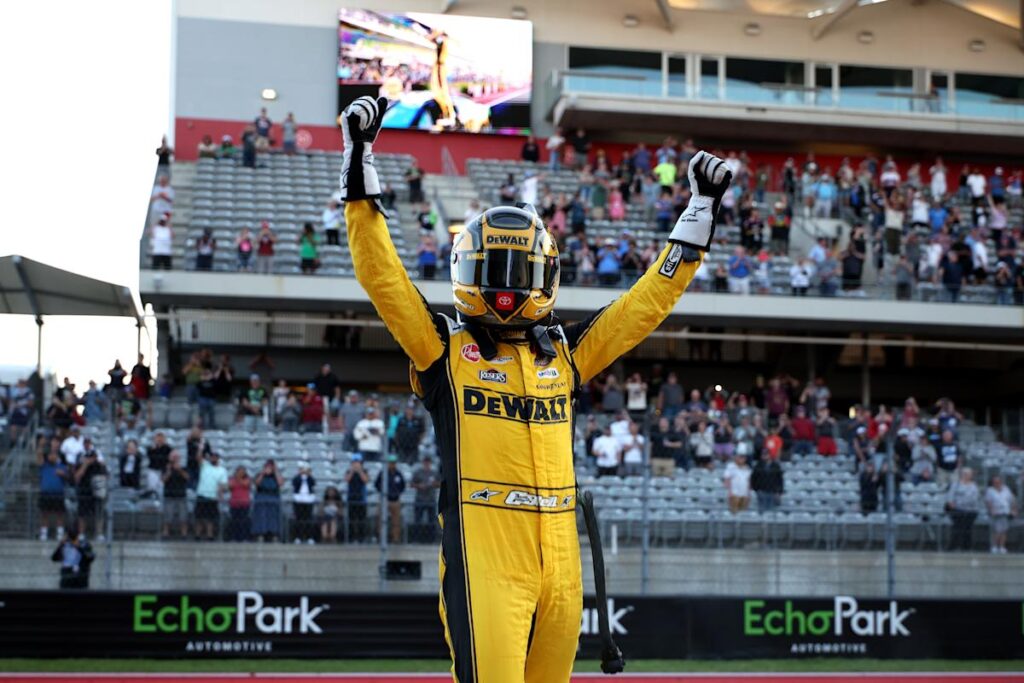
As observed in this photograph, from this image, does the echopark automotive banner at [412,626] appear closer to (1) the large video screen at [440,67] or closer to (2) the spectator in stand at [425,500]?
(2) the spectator in stand at [425,500]

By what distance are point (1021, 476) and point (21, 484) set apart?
10513 millimetres

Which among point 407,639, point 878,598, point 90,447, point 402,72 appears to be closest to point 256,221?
point 402,72

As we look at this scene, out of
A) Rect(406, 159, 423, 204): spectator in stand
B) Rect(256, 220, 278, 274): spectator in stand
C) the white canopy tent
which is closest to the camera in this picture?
the white canopy tent

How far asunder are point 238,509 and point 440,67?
659 inches

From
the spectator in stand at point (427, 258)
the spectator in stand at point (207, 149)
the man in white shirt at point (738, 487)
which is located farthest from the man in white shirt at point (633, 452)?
the spectator in stand at point (207, 149)

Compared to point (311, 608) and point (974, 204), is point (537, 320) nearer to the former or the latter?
point (311, 608)

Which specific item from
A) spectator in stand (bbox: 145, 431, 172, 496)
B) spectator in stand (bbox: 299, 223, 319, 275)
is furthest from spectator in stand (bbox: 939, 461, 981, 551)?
spectator in stand (bbox: 299, 223, 319, 275)

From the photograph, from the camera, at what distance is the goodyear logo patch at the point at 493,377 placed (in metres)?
5.29

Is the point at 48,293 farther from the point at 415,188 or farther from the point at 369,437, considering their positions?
the point at 415,188

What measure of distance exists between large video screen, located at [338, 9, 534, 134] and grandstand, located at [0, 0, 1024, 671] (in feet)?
0.31

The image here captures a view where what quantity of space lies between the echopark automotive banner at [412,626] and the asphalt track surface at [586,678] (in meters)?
0.74

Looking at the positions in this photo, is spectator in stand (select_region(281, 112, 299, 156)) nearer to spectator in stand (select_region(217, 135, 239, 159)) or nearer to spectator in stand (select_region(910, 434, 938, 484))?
spectator in stand (select_region(217, 135, 239, 159))

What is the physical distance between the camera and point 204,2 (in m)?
28.9

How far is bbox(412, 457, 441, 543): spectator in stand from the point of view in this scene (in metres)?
14.0
